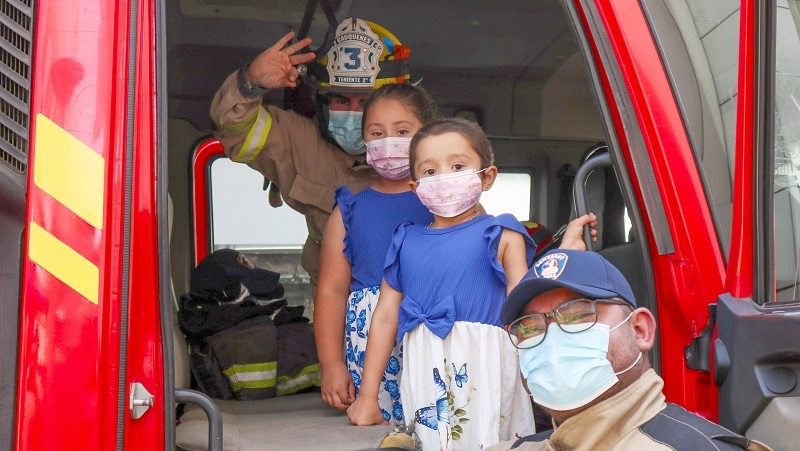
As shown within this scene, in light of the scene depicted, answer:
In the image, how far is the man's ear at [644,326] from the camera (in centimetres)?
182

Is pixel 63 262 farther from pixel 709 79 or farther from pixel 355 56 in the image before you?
pixel 355 56

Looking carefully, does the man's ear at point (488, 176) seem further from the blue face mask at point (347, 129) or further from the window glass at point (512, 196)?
the window glass at point (512, 196)

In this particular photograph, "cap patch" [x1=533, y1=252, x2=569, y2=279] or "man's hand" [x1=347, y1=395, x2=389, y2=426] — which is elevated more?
"cap patch" [x1=533, y1=252, x2=569, y2=279]

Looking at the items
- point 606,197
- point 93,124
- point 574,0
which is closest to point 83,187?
point 93,124

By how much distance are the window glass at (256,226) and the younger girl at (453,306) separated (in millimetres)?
1540

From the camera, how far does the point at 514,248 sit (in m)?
2.41

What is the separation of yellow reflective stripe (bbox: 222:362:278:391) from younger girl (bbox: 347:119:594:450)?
68cm

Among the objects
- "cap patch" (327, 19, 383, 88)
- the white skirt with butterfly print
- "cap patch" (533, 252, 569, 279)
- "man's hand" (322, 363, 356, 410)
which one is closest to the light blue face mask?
"cap patch" (533, 252, 569, 279)

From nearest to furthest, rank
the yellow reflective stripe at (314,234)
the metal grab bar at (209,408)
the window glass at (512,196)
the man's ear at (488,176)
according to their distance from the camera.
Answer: the metal grab bar at (209,408) < the man's ear at (488,176) < the yellow reflective stripe at (314,234) < the window glass at (512,196)

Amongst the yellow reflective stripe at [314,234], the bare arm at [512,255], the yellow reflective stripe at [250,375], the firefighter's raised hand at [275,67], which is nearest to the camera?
the bare arm at [512,255]

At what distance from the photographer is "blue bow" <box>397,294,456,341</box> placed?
2.30 meters

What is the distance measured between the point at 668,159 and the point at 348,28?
163 cm

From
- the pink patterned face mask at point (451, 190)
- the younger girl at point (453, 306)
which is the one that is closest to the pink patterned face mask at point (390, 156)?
the younger girl at point (453, 306)

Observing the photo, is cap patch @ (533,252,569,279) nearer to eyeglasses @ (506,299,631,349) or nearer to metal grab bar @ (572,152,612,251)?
eyeglasses @ (506,299,631,349)
